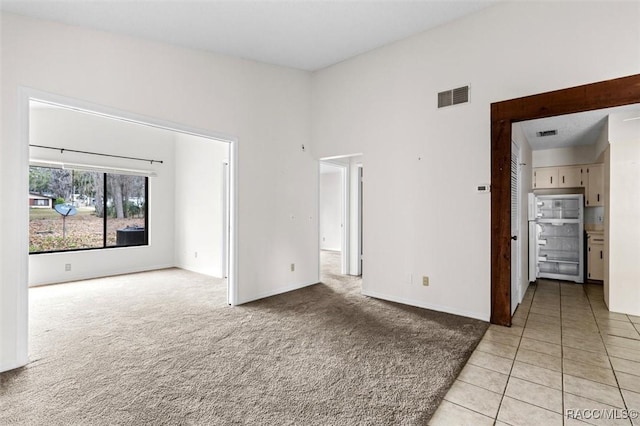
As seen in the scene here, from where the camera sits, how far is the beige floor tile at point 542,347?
8.87 ft

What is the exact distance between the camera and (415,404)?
6.51ft

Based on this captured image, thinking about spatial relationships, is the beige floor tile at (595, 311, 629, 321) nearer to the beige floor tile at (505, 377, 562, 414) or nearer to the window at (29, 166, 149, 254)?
the beige floor tile at (505, 377, 562, 414)

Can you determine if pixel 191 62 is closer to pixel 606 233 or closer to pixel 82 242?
pixel 82 242

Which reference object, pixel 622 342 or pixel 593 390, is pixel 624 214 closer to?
pixel 622 342

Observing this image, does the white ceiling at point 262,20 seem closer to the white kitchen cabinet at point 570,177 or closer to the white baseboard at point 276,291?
the white baseboard at point 276,291

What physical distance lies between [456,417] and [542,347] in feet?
5.05

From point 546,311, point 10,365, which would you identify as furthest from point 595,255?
point 10,365

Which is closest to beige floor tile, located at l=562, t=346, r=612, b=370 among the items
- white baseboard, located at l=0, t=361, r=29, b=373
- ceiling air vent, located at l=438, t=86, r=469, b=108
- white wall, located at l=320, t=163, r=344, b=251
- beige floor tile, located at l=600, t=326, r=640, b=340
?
beige floor tile, located at l=600, t=326, r=640, b=340

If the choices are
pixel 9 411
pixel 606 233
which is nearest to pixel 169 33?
pixel 9 411

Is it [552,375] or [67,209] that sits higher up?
[67,209]

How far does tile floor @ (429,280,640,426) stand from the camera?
1899 millimetres

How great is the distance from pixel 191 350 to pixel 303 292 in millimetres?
2086

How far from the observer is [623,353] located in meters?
2.70

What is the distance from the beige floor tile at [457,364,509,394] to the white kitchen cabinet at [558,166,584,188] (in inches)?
200
